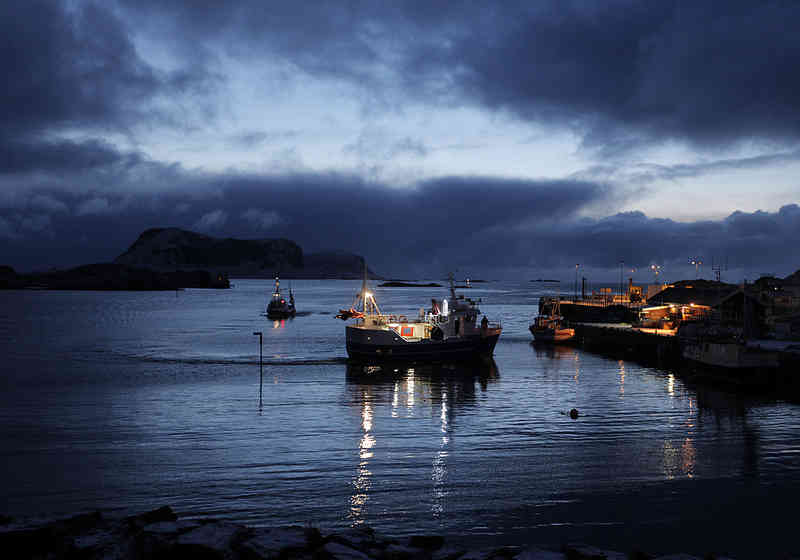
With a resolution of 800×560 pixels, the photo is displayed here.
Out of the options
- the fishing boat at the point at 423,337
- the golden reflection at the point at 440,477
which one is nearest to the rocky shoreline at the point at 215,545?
the golden reflection at the point at 440,477

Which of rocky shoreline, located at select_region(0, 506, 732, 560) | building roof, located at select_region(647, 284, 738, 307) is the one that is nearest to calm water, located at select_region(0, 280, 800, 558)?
rocky shoreline, located at select_region(0, 506, 732, 560)

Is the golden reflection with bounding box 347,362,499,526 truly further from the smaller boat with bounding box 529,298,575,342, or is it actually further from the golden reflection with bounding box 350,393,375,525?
the smaller boat with bounding box 529,298,575,342

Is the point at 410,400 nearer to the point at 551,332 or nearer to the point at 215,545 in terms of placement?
the point at 215,545

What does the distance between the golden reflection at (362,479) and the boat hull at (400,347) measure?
2122 cm

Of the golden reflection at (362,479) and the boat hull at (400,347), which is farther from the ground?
the boat hull at (400,347)

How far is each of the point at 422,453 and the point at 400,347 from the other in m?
27.0

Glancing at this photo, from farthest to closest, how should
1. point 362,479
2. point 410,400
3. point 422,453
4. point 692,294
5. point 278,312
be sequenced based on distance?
point 278,312 < point 692,294 < point 410,400 < point 422,453 < point 362,479

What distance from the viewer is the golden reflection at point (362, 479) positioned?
1634 centimetres

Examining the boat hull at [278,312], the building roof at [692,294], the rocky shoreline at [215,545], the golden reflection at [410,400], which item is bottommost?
the golden reflection at [410,400]

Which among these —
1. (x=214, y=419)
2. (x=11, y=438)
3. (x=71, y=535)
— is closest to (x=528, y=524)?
(x=71, y=535)

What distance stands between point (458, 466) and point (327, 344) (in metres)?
48.1

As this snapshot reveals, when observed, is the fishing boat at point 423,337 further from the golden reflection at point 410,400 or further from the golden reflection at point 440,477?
the golden reflection at point 440,477

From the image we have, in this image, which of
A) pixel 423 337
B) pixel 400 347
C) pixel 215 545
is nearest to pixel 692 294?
pixel 423 337

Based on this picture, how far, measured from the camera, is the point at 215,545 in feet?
39.7
